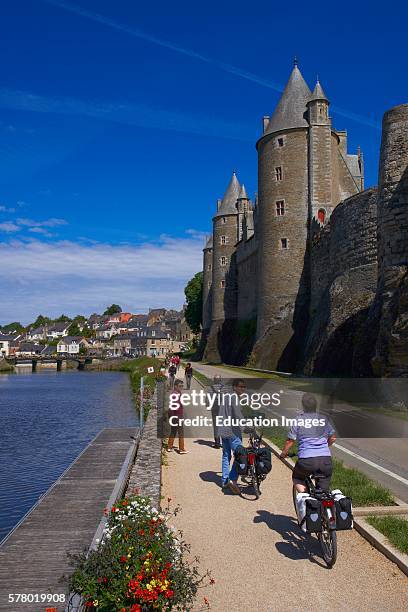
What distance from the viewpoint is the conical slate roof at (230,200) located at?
5878 cm

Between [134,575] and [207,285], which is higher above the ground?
[207,285]

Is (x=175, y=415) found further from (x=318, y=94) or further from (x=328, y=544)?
→ (x=318, y=94)

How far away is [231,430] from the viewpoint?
28.6 feet

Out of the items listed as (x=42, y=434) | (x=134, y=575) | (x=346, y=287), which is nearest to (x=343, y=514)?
(x=134, y=575)

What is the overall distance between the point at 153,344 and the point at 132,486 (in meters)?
115

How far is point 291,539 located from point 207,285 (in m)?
59.7

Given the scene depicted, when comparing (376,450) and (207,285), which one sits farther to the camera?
(207,285)

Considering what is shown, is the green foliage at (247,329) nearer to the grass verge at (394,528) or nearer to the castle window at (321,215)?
the castle window at (321,215)

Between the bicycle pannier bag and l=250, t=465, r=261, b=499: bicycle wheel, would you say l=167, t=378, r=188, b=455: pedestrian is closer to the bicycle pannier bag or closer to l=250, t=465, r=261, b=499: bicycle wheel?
l=250, t=465, r=261, b=499: bicycle wheel

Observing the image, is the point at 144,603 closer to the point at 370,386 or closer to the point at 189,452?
the point at 189,452

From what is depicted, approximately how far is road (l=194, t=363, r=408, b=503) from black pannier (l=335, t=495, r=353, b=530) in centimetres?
244

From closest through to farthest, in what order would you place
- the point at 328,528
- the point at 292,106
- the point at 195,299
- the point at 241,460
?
the point at 328,528, the point at 241,460, the point at 292,106, the point at 195,299

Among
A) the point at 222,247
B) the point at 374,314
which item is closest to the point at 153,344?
the point at 222,247

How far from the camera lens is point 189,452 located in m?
12.3
